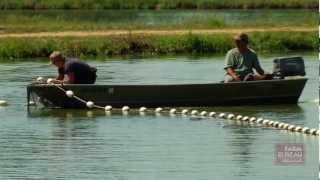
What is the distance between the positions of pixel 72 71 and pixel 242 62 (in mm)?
3294

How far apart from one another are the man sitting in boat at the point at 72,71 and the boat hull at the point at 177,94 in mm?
224

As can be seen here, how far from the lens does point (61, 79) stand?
80.2 feet

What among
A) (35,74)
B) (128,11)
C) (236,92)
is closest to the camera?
(236,92)

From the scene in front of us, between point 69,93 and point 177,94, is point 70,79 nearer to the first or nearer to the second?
point 69,93

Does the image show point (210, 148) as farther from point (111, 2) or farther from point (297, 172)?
point (111, 2)

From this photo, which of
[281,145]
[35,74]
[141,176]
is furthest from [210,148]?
[35,74]

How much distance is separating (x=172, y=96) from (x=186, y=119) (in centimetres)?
139

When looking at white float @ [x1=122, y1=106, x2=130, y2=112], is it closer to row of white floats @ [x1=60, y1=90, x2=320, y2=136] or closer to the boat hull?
row of white floats @ [x1=60, y1=90, x2=320, y2=136]

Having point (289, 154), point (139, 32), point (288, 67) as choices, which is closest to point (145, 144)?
point (289, 154)

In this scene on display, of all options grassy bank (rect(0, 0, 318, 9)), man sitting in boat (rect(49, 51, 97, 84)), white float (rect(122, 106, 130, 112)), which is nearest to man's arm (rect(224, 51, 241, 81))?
white float (rect(122, 106, 130, 112))

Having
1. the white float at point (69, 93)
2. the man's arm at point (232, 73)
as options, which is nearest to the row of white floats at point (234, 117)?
the white float at point (69, 93)

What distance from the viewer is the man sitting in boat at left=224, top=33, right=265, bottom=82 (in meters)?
23.8

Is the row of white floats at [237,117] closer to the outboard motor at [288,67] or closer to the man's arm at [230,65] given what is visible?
the man's arm at [230,65]

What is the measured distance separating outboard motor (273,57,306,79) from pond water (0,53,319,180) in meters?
0.64
